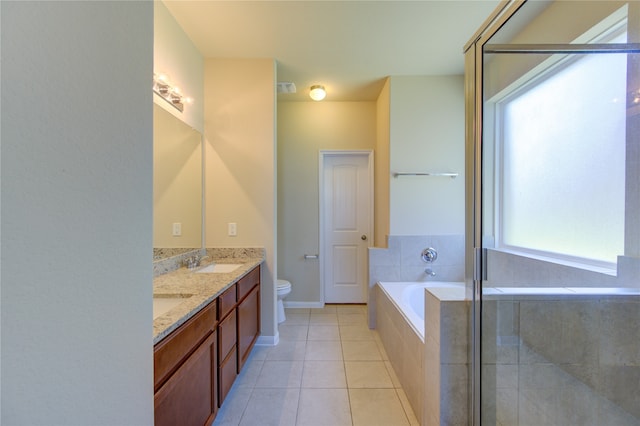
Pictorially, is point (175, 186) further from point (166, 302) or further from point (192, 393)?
point (192, 393)

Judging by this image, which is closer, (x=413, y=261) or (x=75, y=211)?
(x=75, y=211)

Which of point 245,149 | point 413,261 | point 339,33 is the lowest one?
point 413,261

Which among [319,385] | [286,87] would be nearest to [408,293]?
[319,385]

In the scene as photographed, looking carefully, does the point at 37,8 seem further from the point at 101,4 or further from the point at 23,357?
the point at 23,357

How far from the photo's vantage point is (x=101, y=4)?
1.75ft

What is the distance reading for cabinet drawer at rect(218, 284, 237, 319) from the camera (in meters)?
1.50

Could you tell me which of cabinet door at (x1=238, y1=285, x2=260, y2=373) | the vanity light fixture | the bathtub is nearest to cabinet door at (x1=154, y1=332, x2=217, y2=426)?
cabinet door at (x1=238, y1=285, x2=260, y2=373)

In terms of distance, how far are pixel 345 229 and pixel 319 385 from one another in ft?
6.30

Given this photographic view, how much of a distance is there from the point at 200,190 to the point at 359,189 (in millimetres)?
1936

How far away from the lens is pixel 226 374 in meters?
1.57

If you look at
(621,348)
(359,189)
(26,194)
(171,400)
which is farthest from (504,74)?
(171,400)

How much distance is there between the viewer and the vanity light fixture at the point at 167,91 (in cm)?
176

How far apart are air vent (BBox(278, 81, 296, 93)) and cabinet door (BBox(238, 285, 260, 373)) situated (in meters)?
2.02

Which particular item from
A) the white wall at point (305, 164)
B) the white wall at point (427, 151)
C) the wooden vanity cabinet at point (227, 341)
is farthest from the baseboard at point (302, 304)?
the wooden vanity cabinet at point (227, 341)
